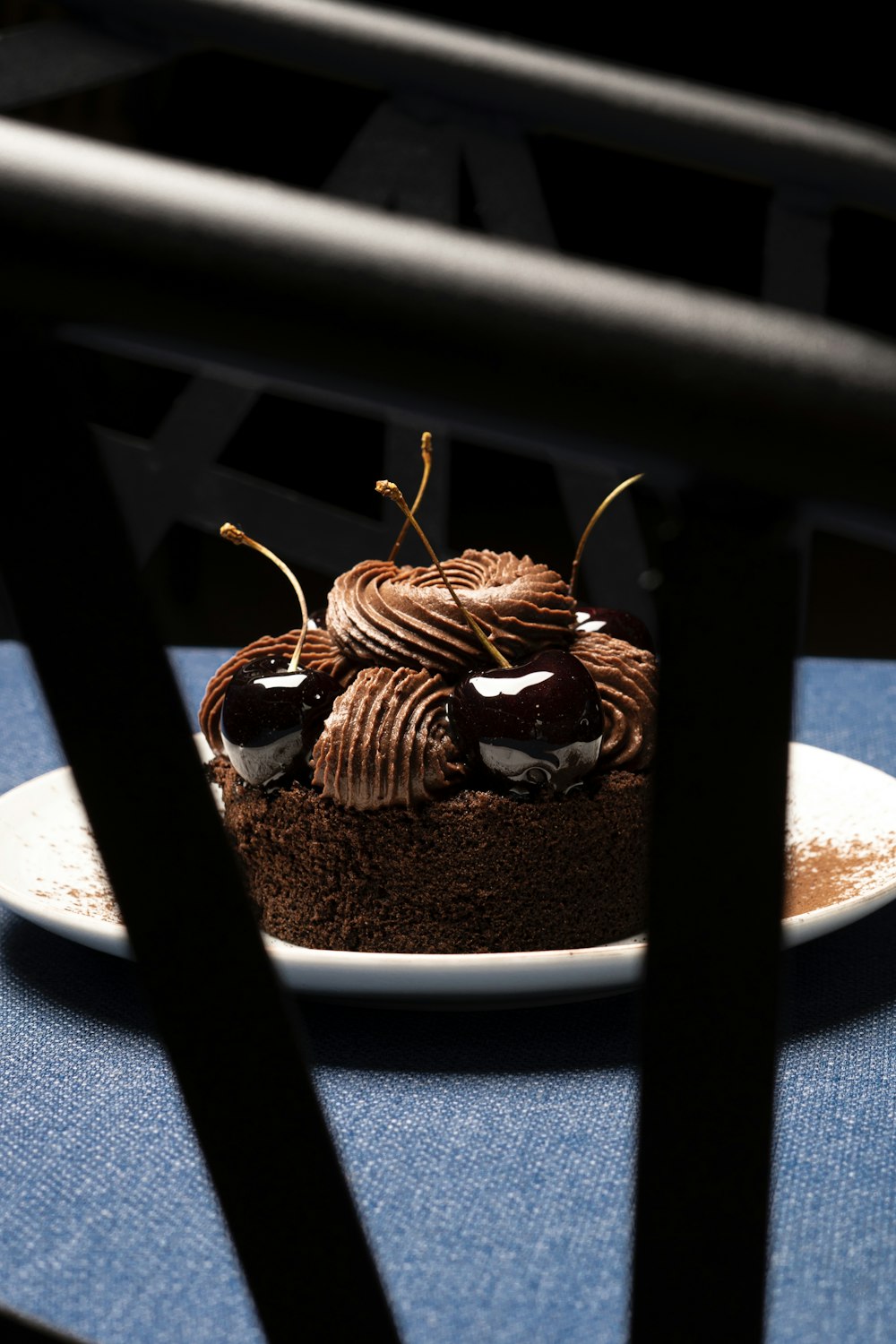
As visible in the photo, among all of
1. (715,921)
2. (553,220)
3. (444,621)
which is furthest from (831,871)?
(553,220)

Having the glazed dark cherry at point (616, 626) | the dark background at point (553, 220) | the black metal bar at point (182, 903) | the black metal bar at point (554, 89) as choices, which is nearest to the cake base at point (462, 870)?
the glazed dark cherry at point (616, 626)

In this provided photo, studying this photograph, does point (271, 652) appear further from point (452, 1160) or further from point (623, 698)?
point (452, 1160)

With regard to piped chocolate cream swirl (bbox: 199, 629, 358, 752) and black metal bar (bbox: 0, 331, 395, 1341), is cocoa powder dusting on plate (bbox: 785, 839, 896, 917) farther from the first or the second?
black metal bar (bbox: 0, 331, 395, 1341)

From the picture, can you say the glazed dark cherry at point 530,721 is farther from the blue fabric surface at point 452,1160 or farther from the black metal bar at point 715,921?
the black metal bar at point 715,921


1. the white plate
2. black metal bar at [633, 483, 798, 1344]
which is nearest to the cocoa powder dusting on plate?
the white plate

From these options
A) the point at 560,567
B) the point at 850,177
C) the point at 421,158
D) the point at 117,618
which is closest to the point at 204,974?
the point at 117,618

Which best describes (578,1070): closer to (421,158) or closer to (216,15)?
(216,15)

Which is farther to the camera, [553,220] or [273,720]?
[553,220]
